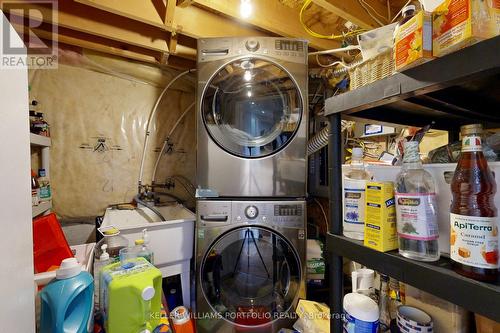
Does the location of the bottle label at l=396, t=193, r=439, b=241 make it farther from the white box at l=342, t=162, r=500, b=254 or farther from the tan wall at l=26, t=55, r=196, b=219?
the tan wall at l=26, t=55, r=196, b=219

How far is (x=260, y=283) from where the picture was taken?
1.37m

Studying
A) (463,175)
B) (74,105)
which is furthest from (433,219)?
(74,105)

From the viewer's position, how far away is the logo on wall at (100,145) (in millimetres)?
1783

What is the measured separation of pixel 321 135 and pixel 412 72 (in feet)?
4.11

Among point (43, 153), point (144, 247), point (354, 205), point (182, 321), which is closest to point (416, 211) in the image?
point (354, 205)

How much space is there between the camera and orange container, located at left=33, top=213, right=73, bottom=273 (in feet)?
3.41

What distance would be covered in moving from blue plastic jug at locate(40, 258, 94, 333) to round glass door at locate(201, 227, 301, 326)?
0.57 meters

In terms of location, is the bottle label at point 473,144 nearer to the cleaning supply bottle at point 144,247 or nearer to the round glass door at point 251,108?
the round glass door at point 251,108

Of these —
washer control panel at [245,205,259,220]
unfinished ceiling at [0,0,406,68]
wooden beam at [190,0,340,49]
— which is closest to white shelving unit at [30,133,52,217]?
unfinished ceiling at [0,0,406,68]

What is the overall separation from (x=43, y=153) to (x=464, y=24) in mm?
2151

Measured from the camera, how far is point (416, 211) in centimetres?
46

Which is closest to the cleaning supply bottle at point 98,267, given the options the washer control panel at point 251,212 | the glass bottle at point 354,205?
the washer control panel at point 251,212

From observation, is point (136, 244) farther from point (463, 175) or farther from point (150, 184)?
point (463, 175)

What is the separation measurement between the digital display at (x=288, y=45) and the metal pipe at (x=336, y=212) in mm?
898
